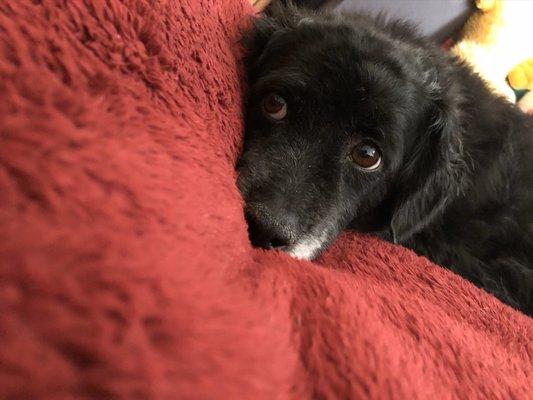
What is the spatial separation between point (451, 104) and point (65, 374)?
4.73 feet

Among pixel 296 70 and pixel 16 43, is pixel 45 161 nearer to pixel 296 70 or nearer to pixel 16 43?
pixel 16 43

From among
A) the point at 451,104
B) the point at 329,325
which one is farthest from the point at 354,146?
the point at 329,325

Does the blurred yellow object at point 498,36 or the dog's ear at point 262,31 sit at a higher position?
the blurred yellow object at point 498,36

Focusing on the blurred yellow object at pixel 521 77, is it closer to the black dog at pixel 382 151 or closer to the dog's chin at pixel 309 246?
the black dog at pixel 382 151

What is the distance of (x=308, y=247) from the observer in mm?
1231

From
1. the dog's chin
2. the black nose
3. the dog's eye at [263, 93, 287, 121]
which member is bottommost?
the dog's chin

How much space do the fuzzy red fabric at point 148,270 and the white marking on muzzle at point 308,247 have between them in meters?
0.28

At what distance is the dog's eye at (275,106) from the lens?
133 cm

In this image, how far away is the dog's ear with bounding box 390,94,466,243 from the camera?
1.49 meters

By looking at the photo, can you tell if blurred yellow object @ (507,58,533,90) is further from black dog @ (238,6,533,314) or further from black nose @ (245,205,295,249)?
black nose @ (245,205,295,249)

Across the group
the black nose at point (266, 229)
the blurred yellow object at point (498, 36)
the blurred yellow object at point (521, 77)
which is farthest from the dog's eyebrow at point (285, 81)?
the blurred yellow object at point (521, 77)

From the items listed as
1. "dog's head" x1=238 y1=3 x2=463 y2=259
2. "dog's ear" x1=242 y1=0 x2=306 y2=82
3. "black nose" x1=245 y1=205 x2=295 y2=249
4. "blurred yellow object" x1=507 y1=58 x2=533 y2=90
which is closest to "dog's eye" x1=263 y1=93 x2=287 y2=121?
"dog's head" x1=238 y1=3 x2=463 y2=259

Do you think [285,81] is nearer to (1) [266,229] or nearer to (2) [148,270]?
(1) [266,229]

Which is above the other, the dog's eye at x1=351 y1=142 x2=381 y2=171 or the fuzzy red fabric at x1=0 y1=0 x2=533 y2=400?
the fuzzy red fabric at x1=0 y1=0 x2=533 y2=400
